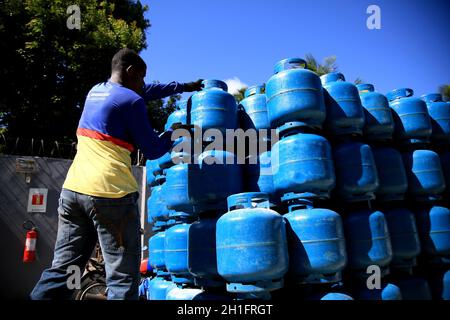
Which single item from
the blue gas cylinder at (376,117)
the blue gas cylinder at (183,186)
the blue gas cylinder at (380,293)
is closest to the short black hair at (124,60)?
the blue gas cylinder at (183,186)

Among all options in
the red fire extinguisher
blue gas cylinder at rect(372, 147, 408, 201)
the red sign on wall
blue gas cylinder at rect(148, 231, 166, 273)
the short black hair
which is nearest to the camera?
the short black hair

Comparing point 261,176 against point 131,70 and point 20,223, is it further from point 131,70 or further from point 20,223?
point 20,223

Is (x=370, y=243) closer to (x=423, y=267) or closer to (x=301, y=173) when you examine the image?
(x=301, y=173)

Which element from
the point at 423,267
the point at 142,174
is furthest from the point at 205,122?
the point at 142,174

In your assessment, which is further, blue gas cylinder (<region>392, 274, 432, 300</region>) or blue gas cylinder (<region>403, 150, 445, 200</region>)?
blue gas cylinder (<region>403, 150, 445, 200</region>)

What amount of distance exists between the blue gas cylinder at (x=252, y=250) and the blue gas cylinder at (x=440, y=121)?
2278 mm

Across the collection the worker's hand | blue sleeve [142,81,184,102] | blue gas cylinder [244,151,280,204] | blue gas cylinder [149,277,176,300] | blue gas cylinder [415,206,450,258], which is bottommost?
blue gas cylinder [149,277,176,300]

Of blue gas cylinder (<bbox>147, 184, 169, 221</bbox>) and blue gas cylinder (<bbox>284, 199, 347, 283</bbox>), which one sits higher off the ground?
blue gas cylinder (<bbox>147, 184, 169, 221</bbox>)

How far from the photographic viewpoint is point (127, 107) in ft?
6.27

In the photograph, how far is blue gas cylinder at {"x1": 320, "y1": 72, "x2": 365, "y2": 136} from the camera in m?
2.86

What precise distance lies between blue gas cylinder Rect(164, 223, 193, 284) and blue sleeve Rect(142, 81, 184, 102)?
1.09m

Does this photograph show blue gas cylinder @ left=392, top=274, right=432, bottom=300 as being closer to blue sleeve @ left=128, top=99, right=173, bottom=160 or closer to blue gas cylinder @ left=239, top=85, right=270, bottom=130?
blue gas cylinder @ left=239, top=85, right=270, bottom=130

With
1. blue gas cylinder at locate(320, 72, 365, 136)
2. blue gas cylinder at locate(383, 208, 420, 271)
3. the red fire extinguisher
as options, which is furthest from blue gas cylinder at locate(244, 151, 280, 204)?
the red fire extinguisher

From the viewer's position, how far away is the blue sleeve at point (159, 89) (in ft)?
8.94
